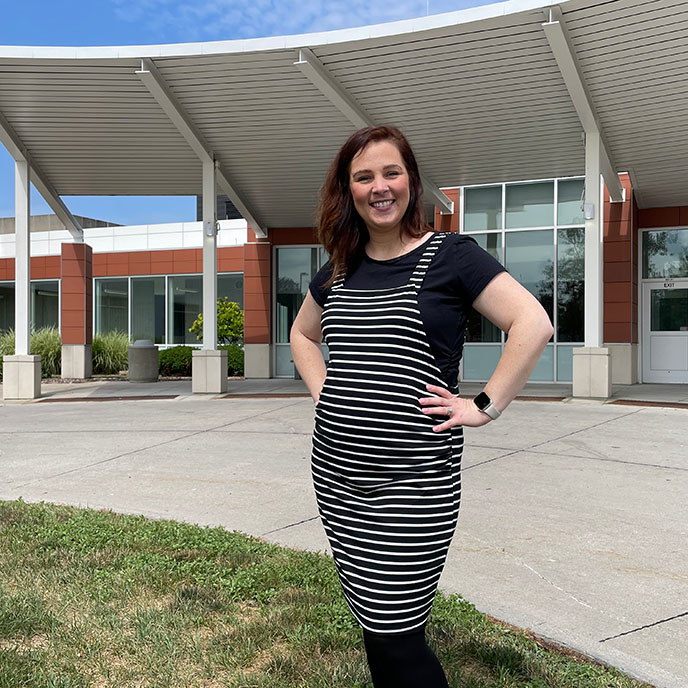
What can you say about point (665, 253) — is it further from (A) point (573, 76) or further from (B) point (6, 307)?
(B) point (6, 307)

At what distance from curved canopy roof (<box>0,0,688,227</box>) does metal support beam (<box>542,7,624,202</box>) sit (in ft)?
0.28

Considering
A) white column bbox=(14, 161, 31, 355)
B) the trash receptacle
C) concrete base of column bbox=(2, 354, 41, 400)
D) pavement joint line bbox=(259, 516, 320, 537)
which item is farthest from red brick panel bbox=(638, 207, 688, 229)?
pavement joint line bbox=(259, 516, 320, 537)

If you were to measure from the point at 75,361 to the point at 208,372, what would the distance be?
6.97 m

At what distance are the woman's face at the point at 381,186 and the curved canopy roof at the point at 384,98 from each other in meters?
9.10

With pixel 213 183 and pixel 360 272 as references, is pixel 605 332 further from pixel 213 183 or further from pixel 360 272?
pixel 360 272

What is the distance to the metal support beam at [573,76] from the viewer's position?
33.2ft

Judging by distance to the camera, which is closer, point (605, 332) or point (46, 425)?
point (46, 425)

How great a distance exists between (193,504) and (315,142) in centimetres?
1043

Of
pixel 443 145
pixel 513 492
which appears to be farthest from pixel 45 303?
pixel 513 492

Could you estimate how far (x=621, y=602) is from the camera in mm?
3762

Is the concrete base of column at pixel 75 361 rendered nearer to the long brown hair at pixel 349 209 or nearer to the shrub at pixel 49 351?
the shrub at pixel 49 351

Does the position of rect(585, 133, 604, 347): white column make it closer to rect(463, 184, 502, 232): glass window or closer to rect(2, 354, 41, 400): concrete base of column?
rect(463, 184, 502, 232): glass window

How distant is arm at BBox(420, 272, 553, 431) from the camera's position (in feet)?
6.51

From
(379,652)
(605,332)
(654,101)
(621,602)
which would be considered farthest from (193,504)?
(605,332)
